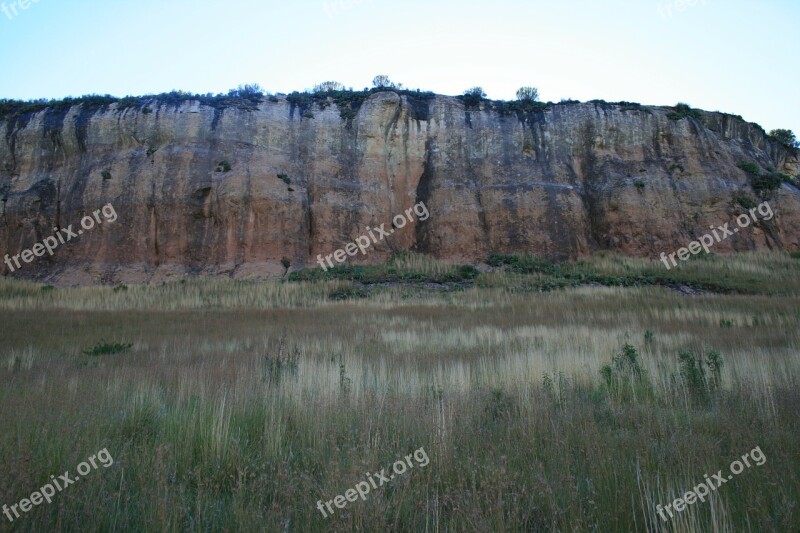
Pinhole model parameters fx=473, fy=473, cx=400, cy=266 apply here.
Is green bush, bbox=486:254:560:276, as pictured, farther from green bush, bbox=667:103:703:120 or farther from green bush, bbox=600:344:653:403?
green bush, bbox=600:344:653:403

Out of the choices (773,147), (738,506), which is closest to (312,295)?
(738,506)

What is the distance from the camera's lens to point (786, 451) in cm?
359

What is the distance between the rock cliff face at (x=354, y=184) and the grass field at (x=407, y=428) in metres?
19.4

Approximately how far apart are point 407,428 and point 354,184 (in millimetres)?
30037

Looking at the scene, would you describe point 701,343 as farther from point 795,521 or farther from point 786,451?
point 795,521

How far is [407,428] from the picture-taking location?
4242 mm

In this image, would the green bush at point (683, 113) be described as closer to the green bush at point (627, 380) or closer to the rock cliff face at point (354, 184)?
the rock cliff face at point (354, 184)

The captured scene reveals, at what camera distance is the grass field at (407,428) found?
2850 millimetres

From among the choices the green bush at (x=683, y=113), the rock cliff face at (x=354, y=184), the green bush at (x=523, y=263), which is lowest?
the green bush at (x=523, y=263)

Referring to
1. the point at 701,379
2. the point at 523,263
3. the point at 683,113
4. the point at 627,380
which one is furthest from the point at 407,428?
the point at 683,113

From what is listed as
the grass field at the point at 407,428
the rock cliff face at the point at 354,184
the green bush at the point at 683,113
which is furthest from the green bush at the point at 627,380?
the green bush at the point at 683,113

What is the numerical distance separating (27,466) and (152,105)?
36259 millimetres

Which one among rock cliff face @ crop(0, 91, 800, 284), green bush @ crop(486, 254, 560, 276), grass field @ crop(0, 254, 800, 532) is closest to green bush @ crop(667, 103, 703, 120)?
rock cliff face @ crop(0, 91, 800, 284)

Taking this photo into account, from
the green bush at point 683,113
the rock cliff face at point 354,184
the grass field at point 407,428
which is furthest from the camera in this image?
the green bush at point 683,113
